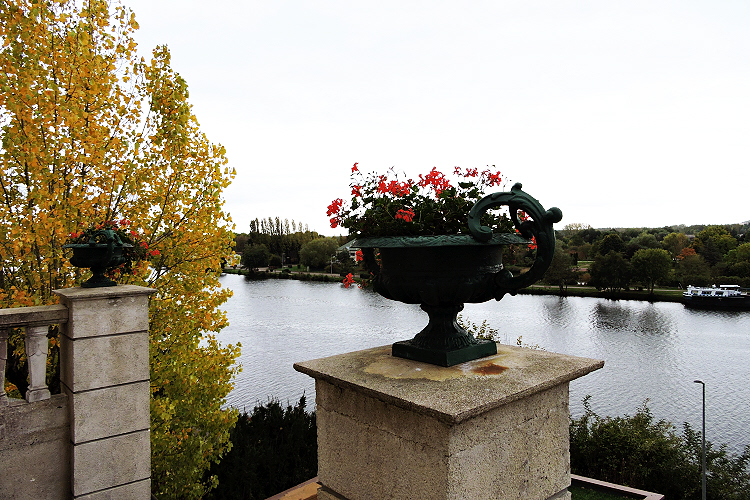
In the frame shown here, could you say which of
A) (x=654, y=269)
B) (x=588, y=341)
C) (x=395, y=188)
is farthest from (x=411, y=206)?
(x=654, y=269)

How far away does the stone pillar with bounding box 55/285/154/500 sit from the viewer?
342cm

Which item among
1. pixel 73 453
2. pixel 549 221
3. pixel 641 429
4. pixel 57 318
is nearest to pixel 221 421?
pixel 73 453

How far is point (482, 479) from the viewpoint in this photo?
254cm

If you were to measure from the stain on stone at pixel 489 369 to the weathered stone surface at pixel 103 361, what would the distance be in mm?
2596

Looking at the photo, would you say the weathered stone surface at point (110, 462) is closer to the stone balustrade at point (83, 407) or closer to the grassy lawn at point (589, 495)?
the stone balustrade at point (83, 407)

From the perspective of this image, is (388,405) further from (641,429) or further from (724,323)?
(724,323)

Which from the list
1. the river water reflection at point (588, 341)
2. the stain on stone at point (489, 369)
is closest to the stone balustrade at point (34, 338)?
the stain on stone at point (489, 369)

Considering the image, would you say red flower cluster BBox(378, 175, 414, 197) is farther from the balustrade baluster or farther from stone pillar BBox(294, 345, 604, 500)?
the balustrade baluster

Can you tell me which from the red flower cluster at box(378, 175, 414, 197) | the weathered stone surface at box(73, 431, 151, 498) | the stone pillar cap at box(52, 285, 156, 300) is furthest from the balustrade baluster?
the red flower cluster at box(378, 175, 414, 197)

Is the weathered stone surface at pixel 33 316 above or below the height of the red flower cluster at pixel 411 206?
below

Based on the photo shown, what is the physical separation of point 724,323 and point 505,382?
4038 centimetres

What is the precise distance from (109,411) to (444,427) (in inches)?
105

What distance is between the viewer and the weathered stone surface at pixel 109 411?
3.42 m

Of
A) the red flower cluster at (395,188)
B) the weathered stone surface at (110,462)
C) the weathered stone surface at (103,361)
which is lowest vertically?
the weathered stone surface at (110,462)
